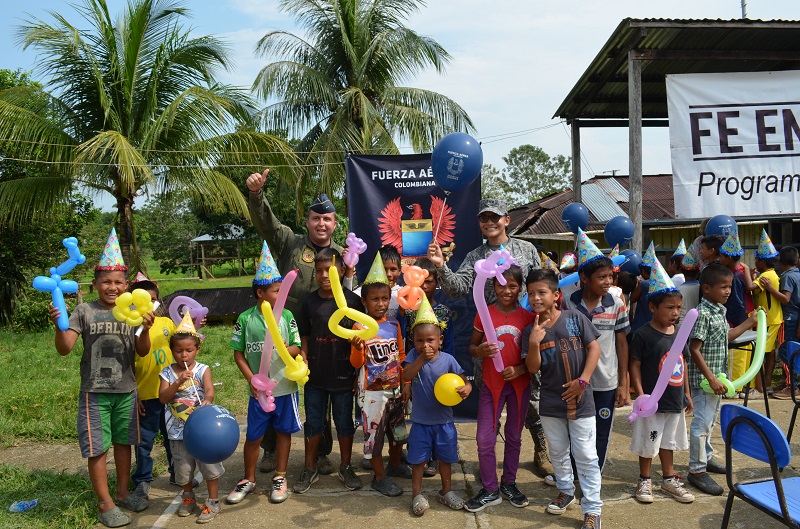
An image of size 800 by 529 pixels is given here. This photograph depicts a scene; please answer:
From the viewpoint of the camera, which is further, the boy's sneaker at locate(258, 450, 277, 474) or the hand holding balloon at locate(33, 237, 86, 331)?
the boy's sneaker at locate(258, 450, 277, 474)

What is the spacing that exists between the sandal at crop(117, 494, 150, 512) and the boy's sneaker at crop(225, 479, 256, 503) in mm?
569

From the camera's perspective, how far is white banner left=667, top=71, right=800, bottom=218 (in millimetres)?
6824

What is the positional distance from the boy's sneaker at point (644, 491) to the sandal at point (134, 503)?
335cm

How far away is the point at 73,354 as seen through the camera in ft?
35.4

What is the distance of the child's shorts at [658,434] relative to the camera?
406cm

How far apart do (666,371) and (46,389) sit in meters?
7.30

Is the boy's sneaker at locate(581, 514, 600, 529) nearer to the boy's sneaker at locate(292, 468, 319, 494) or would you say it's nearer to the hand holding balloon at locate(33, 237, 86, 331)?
the boy's sneaker at locate(292, 468, 319, 494)

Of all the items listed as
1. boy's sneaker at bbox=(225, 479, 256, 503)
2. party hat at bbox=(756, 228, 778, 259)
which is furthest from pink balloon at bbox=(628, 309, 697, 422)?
party hat at bbox=(756, 228, 778, 259)

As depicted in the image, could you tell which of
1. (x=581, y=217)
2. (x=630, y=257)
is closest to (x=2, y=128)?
(x=581, y=217)

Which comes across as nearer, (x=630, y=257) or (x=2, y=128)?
(x=630, y=257)

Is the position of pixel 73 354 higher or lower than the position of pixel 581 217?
lower

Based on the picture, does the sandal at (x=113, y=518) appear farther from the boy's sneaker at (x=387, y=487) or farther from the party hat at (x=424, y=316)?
the party hat at (x=424, y=316)

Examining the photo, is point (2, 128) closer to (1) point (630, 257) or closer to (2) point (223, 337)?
(2) point (223, 337)

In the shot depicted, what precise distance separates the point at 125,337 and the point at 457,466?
2660mm
